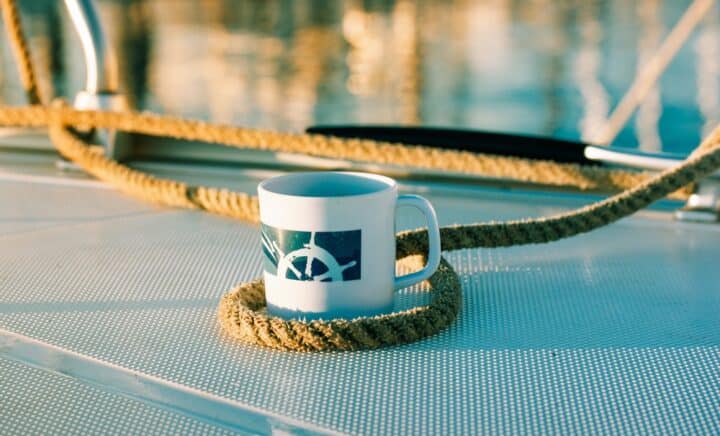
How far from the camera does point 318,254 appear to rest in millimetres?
689

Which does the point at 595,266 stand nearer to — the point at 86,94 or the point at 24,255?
the point at 24,255

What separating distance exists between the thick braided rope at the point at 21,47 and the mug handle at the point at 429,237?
90cm

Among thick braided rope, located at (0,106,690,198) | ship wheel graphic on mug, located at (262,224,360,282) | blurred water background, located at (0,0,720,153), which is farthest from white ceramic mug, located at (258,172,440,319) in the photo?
blurred water background, located at (0,0,720,153)

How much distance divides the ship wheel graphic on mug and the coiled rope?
0.11ft

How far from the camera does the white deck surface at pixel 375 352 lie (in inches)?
23.2

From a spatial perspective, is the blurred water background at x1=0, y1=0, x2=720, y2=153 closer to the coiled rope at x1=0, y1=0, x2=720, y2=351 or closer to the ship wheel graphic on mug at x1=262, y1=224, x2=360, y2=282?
the coiled rope at x1=0, y1=0, x2=720, y2=351

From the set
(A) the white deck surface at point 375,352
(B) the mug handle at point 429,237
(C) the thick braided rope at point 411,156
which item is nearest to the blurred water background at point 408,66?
(C) the thick braided rope at point 411,156

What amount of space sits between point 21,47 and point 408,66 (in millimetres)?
5617

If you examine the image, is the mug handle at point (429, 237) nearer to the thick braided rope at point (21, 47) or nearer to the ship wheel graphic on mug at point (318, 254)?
the ship wheel graphic on mug at point (318, 254)

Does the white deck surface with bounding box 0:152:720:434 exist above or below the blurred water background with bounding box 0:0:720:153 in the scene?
above

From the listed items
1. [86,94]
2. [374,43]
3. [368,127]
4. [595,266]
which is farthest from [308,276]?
[374,43]

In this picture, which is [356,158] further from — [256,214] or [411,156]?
[256,214]

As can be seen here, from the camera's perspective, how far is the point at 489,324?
2.44 feet

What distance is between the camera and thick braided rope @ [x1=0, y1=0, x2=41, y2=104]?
4.70 feet
